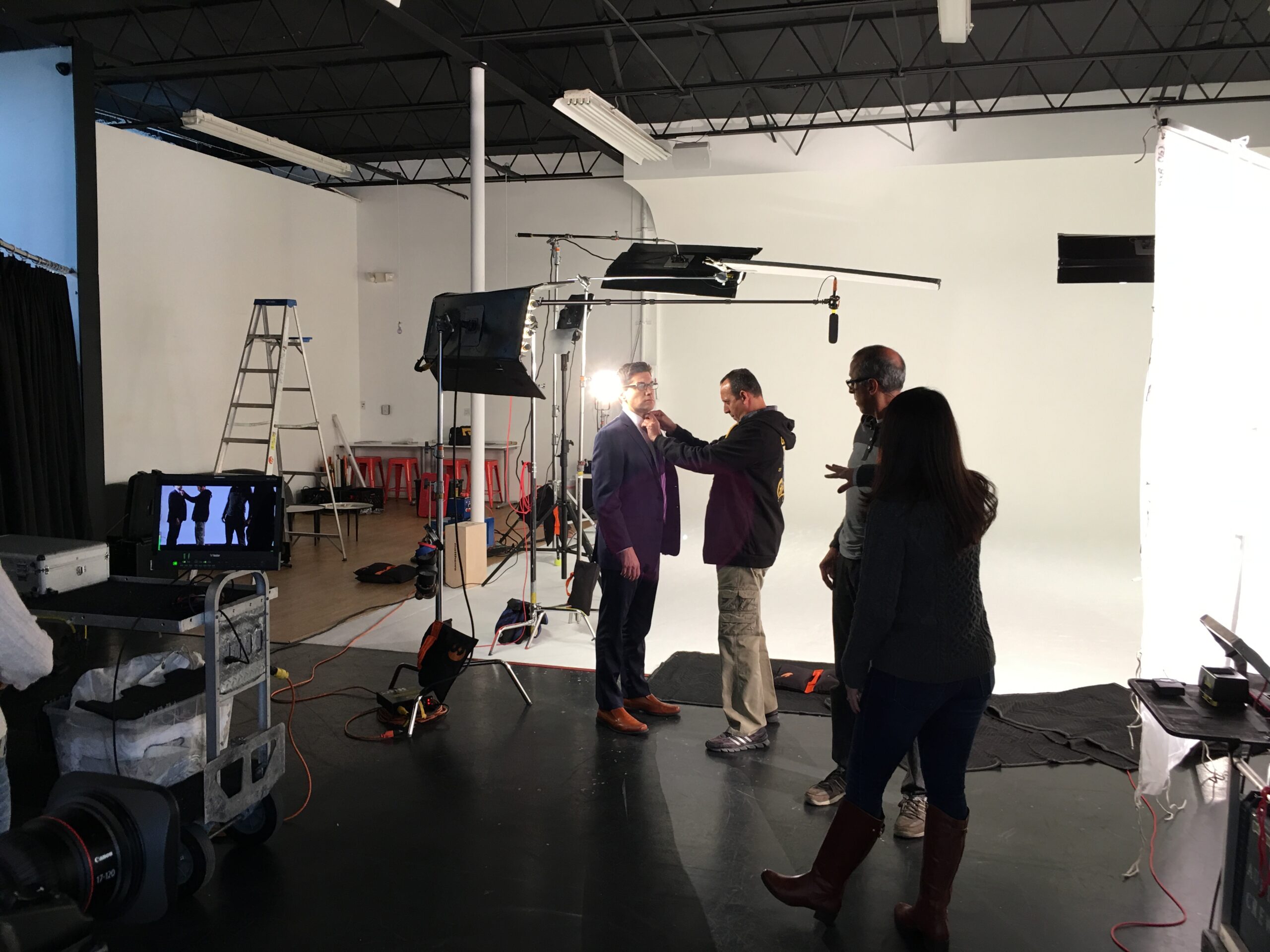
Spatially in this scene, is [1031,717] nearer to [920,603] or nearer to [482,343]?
→ [920,603]

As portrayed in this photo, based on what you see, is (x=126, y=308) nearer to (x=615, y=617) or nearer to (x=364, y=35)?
(x=364, y=35)

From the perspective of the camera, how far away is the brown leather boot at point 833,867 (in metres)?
2.09

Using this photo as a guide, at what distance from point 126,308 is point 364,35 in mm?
3015

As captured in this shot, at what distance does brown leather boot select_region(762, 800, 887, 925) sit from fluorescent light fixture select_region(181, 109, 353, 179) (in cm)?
664

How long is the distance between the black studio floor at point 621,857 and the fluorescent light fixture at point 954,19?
12.4 feet

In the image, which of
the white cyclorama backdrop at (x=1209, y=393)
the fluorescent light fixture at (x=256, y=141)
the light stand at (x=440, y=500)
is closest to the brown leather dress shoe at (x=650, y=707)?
the light stand at (x=440, y=500)

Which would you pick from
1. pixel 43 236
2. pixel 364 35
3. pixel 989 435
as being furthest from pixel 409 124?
pixel 989 435

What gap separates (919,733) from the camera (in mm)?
2102

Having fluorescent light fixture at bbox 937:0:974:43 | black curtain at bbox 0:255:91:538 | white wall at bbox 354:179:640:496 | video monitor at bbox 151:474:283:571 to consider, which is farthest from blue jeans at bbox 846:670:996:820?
white wall at bbox 354:179:640:496

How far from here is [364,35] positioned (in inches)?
250

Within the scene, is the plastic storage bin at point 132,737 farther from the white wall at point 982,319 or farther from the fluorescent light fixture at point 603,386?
the white wall at point 982,319

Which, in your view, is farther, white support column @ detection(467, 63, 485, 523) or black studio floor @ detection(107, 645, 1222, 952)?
white support column @ detection(467, 63, 485, 523)

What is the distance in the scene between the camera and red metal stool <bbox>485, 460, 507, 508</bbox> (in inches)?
372

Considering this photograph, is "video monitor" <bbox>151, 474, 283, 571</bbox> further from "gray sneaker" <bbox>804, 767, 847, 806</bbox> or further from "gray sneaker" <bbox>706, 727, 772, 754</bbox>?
"gray sneaker" <bbox>804, 767, 847, 806</bbox>
